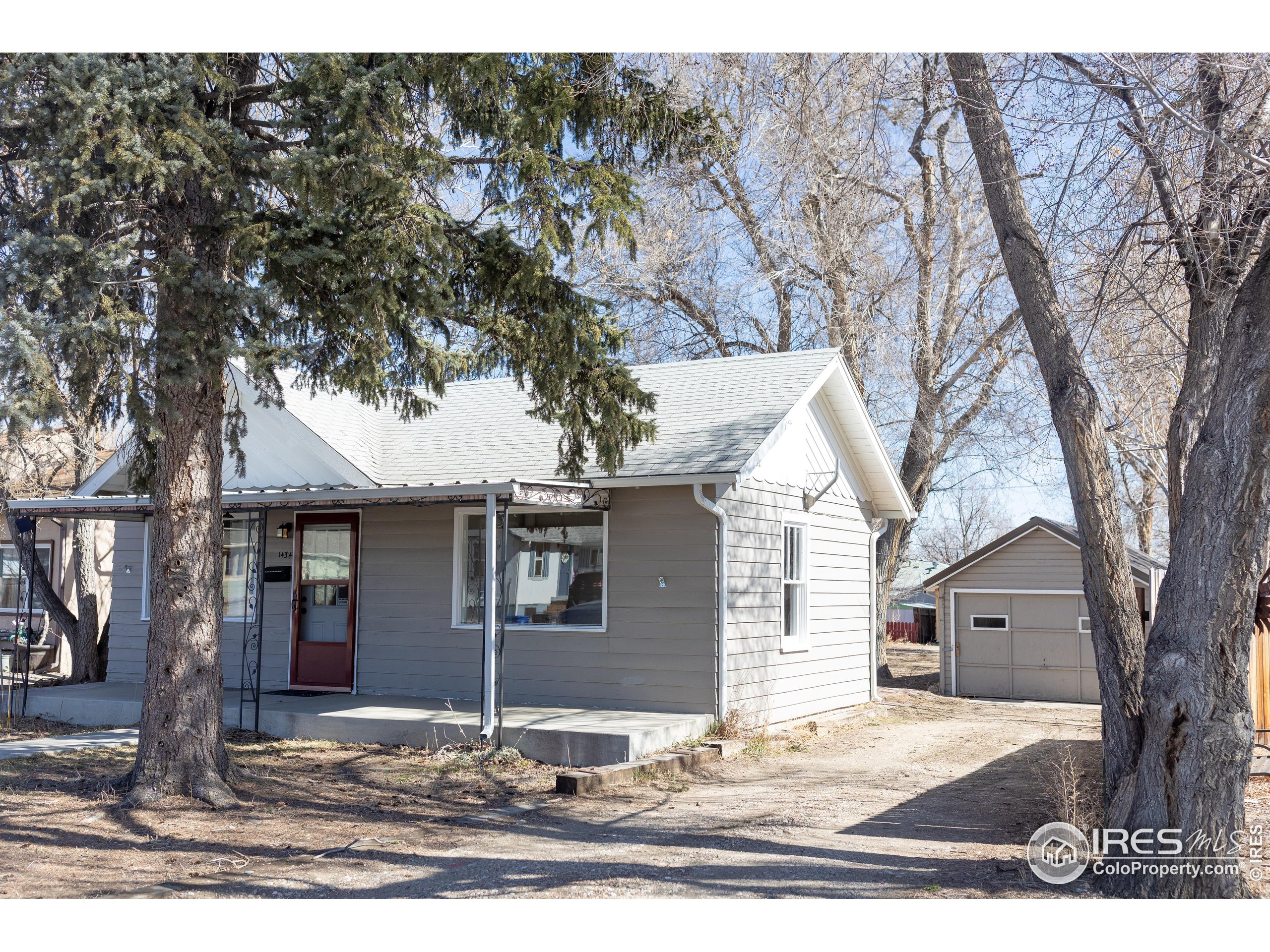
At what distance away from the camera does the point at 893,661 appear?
25.0 m

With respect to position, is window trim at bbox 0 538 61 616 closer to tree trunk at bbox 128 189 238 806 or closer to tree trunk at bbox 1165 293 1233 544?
tree trunk at bbox 128 189 238 806

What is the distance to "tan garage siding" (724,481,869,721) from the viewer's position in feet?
38.4

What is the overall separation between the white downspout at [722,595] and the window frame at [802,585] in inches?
67.8

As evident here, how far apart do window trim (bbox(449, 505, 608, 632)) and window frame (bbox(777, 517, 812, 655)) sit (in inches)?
91.6

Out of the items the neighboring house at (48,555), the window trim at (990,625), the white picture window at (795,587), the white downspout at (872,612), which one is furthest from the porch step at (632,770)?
the neighboring house at (48,555)

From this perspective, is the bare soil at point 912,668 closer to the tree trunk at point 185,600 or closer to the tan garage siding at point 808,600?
the tan garage siding at point 808,600

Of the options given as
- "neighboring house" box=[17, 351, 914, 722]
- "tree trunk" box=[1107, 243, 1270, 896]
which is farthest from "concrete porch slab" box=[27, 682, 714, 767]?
"tree trunk" box=[1107, 243, 1270, 896]

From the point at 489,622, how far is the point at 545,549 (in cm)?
204

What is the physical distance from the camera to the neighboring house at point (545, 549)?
11359 mm

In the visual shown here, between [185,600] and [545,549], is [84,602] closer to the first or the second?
[545,549]

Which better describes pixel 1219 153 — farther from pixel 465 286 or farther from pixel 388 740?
pixel 388 740

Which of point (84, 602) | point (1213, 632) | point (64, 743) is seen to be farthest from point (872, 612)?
point (84, 602)

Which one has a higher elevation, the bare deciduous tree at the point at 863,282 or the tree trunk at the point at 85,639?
the bare deciduous tree at the point at 863,282

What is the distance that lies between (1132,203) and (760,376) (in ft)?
20.5
